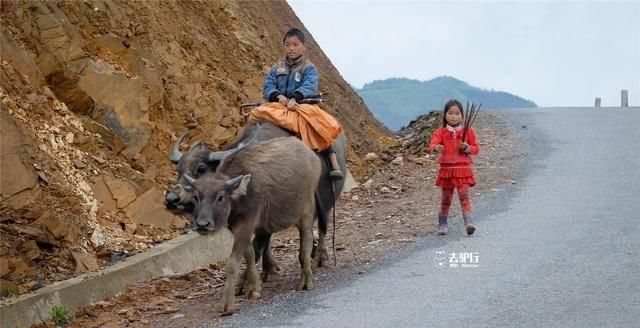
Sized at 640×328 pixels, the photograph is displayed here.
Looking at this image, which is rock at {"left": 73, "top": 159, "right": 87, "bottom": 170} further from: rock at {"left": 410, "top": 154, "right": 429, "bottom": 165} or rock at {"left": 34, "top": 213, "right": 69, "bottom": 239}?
rock at {"left": 410, "top": 154, "right": 429, "bottom": 165}

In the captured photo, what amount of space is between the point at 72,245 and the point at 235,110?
18.1 ft

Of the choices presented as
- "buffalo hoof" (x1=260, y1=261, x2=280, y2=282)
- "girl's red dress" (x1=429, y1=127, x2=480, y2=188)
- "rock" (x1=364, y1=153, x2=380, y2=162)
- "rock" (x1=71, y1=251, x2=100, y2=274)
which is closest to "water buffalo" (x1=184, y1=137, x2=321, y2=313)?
"buffalo hoof" (x1=260, y1=261, x2=280, y2=282)

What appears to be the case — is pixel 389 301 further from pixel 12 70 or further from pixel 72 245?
pixel 12 70

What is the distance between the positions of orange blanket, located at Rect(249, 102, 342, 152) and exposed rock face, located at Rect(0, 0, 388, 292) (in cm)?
239

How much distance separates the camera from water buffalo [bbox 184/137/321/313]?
840 centimetres

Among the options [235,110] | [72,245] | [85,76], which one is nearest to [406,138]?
[235,110]

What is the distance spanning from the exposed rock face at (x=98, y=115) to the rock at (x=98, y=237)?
14 millimetres

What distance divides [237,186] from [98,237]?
2.94m

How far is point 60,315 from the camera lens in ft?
29.9

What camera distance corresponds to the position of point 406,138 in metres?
21.3

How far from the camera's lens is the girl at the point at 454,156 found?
11.0 metres

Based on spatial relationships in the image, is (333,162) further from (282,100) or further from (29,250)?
(29,250)

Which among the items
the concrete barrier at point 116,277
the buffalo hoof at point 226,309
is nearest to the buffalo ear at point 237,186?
the concrete barrier at point 116,277

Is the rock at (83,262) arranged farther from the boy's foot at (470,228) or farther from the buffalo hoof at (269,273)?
the boy's foot at (470,228)
